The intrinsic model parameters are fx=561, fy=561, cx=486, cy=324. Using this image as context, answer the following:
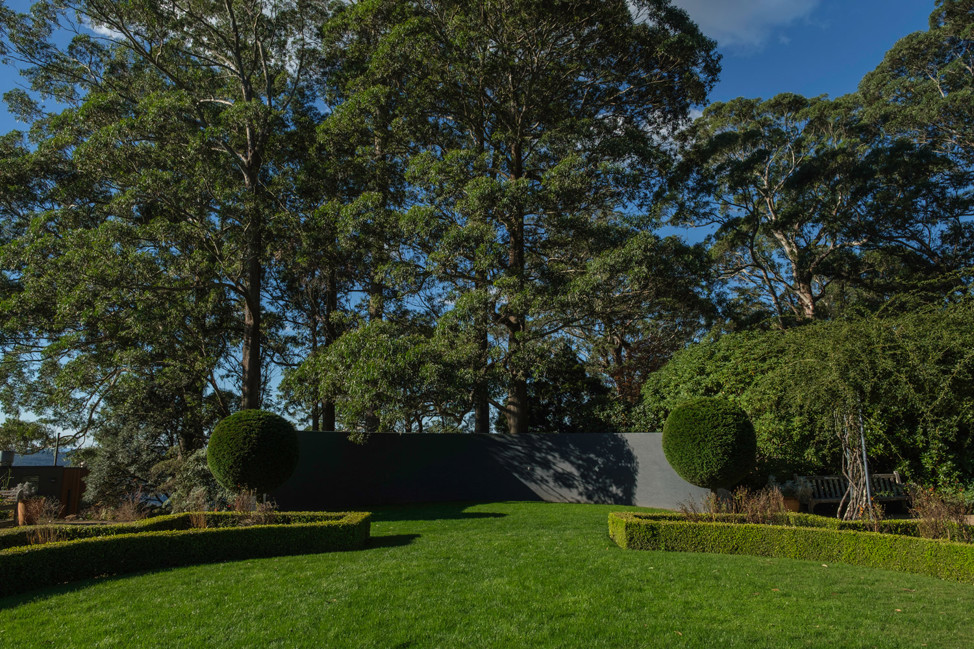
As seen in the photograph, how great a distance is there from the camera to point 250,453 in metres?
10.2

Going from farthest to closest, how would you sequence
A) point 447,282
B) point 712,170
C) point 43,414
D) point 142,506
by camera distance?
point 712,170, point 447,282, point 43,414, point 142,506

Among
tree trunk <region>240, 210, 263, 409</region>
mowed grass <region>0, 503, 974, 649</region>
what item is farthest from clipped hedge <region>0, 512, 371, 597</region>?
tree trunk <region>240, 210, 263, 409</region>

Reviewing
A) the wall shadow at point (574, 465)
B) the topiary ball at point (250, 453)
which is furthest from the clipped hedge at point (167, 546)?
the wall shadow at point (574, 465)

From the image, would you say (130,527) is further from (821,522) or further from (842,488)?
(842,488)

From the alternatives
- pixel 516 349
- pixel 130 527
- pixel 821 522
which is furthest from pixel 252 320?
pixel 821 522

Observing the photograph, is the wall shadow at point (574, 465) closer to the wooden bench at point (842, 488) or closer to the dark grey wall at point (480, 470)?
the dark grey wall at point (480, 470)

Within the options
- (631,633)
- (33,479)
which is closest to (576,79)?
(631,633)

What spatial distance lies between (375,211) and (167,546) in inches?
387

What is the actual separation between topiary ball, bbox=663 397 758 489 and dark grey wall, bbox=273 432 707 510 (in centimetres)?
281

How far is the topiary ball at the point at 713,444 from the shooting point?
9.84 m

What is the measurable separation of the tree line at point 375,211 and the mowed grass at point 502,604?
6.83 metres

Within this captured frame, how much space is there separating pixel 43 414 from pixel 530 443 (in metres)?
13.0

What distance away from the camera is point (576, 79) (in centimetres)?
1753

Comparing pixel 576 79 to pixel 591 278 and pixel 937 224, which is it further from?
pixel 937 224
